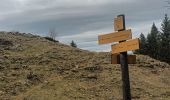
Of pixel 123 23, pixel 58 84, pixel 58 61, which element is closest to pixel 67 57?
pixel 58 61

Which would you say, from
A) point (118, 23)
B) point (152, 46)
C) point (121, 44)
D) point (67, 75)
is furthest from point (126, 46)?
point (152, 46)

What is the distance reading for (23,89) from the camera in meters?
17.7

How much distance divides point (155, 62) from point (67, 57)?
4642 mm

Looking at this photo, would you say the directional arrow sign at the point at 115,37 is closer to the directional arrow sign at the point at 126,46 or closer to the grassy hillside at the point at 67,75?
the directional arrow sign at the point at 126,46

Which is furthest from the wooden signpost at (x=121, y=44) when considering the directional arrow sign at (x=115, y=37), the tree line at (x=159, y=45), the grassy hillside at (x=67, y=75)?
the tree line at (x=159, y=45)

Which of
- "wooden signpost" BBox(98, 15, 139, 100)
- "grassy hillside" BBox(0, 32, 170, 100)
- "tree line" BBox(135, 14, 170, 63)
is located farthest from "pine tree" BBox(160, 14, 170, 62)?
"wooden signpost" BBox(98, 15, 139, 100)

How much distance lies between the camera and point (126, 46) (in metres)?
9.86

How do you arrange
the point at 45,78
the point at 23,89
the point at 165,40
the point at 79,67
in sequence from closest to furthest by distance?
the point at 23,89
the point at 45,78
the point at 79,67
the point at 165,40

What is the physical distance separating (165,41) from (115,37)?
52057 millimetres

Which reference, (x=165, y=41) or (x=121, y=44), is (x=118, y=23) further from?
(x=165, y=41)

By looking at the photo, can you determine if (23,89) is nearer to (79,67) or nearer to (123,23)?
(79,67)

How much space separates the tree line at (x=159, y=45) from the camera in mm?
55562

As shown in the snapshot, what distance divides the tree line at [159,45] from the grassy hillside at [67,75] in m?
30.1

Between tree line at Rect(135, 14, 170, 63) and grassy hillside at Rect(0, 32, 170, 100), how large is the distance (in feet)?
98.8
